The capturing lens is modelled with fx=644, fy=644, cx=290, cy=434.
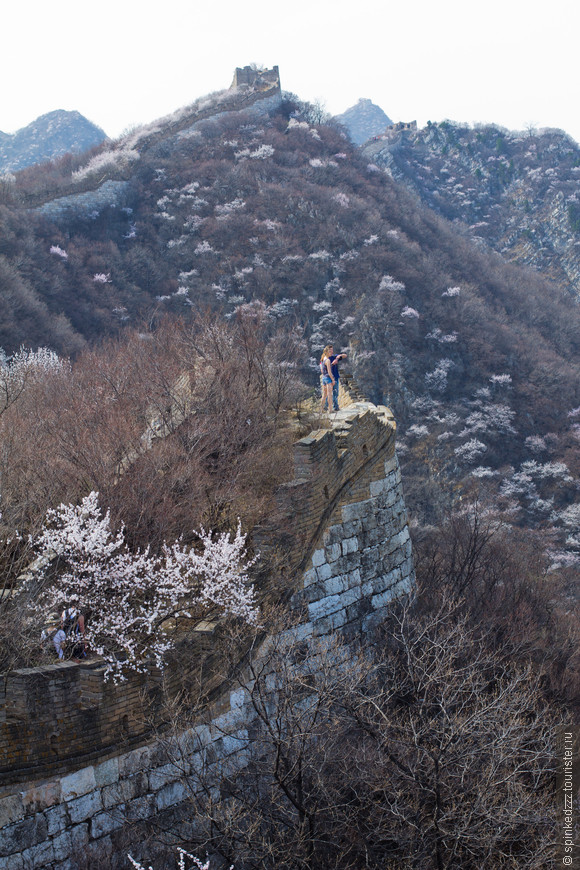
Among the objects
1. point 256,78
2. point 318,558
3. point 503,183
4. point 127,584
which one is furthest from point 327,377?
point 503,183

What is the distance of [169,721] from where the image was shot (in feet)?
22.5

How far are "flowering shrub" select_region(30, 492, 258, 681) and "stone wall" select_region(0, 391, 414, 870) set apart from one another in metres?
0.82

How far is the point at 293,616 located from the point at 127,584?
2.26 meters

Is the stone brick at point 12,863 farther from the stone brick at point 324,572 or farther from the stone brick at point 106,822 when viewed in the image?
the stone brick at point 324,572

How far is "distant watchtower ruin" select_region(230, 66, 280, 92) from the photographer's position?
49406 millimetres

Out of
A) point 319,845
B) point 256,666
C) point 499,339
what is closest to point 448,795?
point 319,845

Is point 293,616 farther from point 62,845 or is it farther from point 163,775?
point 62,845

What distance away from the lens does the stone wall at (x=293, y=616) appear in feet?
19.5

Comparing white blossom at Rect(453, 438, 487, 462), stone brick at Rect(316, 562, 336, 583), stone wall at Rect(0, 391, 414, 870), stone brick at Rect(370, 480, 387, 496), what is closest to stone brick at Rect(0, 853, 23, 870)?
stone wall at Rect(0, 391, 414, 870)

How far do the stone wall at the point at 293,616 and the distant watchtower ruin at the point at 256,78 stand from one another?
4466 cm

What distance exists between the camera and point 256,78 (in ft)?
166

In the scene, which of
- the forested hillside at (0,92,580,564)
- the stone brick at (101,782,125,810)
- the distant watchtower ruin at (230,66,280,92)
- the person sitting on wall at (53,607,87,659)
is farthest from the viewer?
the distant watchtower ruin at (230,66,280,92)

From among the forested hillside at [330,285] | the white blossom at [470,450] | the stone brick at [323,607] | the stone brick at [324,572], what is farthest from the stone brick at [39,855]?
the white blossom at [470,450]

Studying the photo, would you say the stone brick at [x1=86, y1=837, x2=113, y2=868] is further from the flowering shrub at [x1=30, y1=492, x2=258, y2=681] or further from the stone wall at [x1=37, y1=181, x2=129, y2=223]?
the stone wall at [x1=37, y1=181, x2=129, y2=223]
